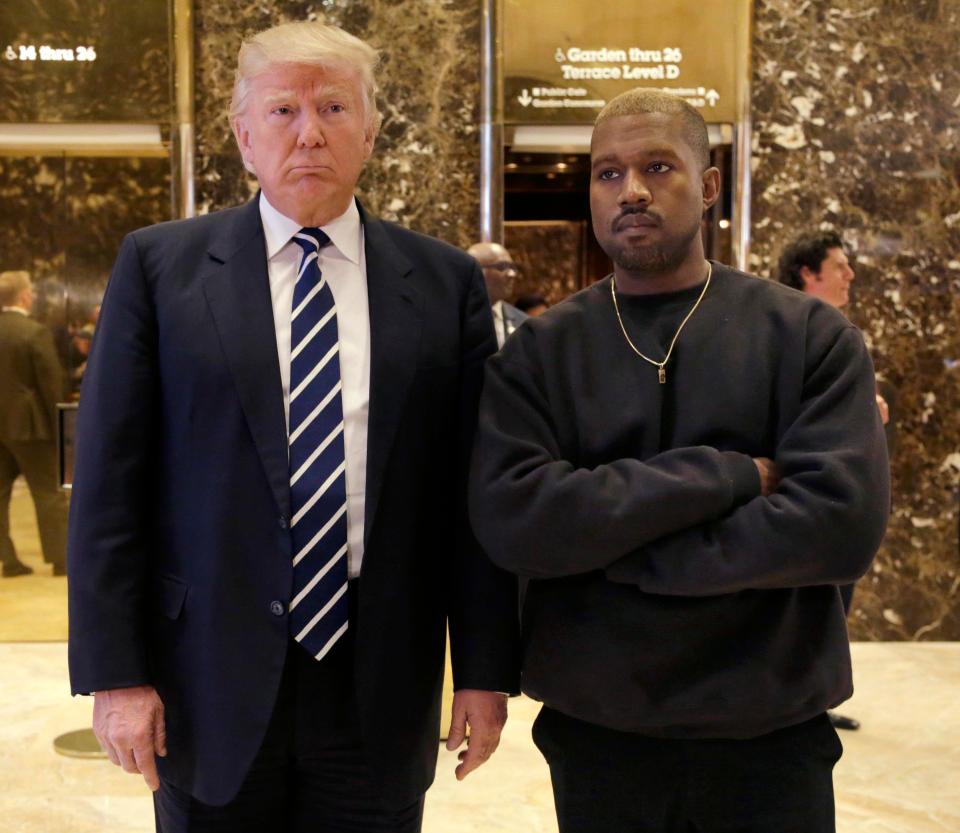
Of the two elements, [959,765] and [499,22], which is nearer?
[959,765]

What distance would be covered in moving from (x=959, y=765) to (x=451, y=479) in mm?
2906

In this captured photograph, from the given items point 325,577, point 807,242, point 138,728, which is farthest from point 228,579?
point 807,242

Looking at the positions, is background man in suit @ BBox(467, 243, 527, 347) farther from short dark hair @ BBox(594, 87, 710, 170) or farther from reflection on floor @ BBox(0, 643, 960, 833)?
short dark hair @ BBox(594, 87, 710, 170)

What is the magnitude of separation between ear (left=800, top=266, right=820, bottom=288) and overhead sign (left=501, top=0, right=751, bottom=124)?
162 centimetres

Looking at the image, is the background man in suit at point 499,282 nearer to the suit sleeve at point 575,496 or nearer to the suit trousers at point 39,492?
the suit trousers at point 39,492

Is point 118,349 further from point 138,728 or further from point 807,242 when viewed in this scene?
point 807,242

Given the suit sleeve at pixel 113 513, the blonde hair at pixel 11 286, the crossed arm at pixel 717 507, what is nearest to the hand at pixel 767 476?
the crossed arm at pixel 717 507

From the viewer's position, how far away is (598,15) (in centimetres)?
542

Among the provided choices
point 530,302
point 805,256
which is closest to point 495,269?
point 530,302

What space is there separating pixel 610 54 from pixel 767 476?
4.20 metres

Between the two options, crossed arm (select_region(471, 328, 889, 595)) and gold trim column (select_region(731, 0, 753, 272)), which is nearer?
crossed arm (select_region(471, 328, 889, 595))

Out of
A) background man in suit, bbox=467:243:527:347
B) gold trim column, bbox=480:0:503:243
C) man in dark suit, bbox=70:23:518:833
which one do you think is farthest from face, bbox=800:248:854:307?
man in dark suit, bbox=70:23:518:833

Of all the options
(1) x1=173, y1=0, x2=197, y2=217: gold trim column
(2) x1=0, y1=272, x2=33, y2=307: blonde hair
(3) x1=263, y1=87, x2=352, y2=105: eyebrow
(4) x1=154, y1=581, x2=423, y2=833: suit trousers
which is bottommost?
(4) x1=154, y1=581, x2=423, y2=833: suit trousers

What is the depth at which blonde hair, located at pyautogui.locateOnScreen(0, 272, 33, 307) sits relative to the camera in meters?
5.66
